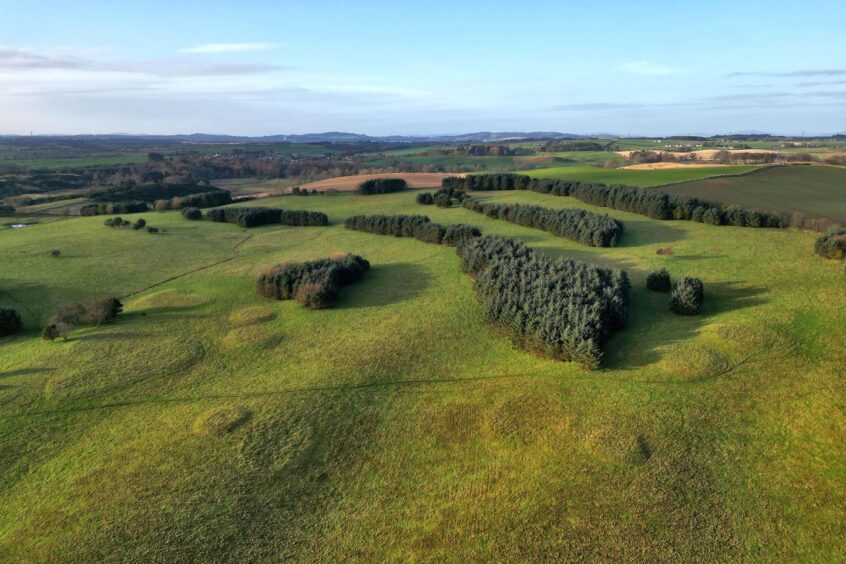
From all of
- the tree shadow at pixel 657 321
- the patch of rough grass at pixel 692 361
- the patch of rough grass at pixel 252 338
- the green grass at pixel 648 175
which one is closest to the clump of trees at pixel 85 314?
the patch of rough grass at pixel 252 338

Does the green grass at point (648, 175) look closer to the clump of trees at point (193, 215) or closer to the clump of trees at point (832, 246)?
the clump of trees at point (832, 246)

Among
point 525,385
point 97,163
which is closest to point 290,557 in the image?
point 525,385

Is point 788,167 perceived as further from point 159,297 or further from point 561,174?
point 159,297

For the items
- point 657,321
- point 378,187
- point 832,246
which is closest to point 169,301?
point 657,321

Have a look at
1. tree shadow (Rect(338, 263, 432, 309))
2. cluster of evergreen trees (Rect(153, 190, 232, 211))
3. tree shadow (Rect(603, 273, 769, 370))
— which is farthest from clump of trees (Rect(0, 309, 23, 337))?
cluster of evergreen trees (Rect(153, 190, 232, 211))

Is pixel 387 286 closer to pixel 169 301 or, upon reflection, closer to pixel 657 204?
pixel 169 301

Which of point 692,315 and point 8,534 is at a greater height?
point 692,315

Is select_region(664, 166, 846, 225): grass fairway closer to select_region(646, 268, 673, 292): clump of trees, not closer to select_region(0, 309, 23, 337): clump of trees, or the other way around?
select_region(646, 268, 673, 292): clump of trees
